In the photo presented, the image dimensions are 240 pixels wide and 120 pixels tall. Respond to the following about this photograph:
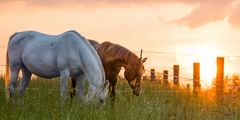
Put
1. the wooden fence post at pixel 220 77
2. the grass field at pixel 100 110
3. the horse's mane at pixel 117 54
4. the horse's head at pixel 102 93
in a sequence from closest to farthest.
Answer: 1. the grass field at pixel 100 110
2. the horse's head at pixel 102 93
3. the horse's mane at pixel 117 54
4. the wooden fence post at pixel 220 77

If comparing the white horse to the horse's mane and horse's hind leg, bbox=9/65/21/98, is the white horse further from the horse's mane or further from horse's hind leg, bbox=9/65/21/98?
the horse's mane

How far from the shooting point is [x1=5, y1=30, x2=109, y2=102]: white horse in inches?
378

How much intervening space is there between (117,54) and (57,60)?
1.56 meters

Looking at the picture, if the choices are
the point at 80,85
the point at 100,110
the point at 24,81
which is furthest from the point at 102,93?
the point at 24,81

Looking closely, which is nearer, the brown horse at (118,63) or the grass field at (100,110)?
the grass field at (100,110)

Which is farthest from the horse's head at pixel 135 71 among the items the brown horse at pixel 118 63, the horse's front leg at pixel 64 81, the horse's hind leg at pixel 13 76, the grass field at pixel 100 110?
the horse's hind leg at pixel 13 76

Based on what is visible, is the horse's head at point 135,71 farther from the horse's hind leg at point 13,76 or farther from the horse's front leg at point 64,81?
the horse's hind leg at point 13,76

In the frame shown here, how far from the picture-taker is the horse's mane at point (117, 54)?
36.6ft

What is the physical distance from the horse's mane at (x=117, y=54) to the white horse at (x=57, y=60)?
3.71 ft

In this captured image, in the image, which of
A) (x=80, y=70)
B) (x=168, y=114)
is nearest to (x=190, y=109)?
(x=168, y=114)

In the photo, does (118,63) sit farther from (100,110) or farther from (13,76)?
(100,110)

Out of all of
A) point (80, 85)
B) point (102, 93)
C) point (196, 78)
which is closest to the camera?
point (102, 93)

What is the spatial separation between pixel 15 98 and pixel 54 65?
964 millimetres

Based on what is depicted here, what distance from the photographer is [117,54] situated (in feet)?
36.7
